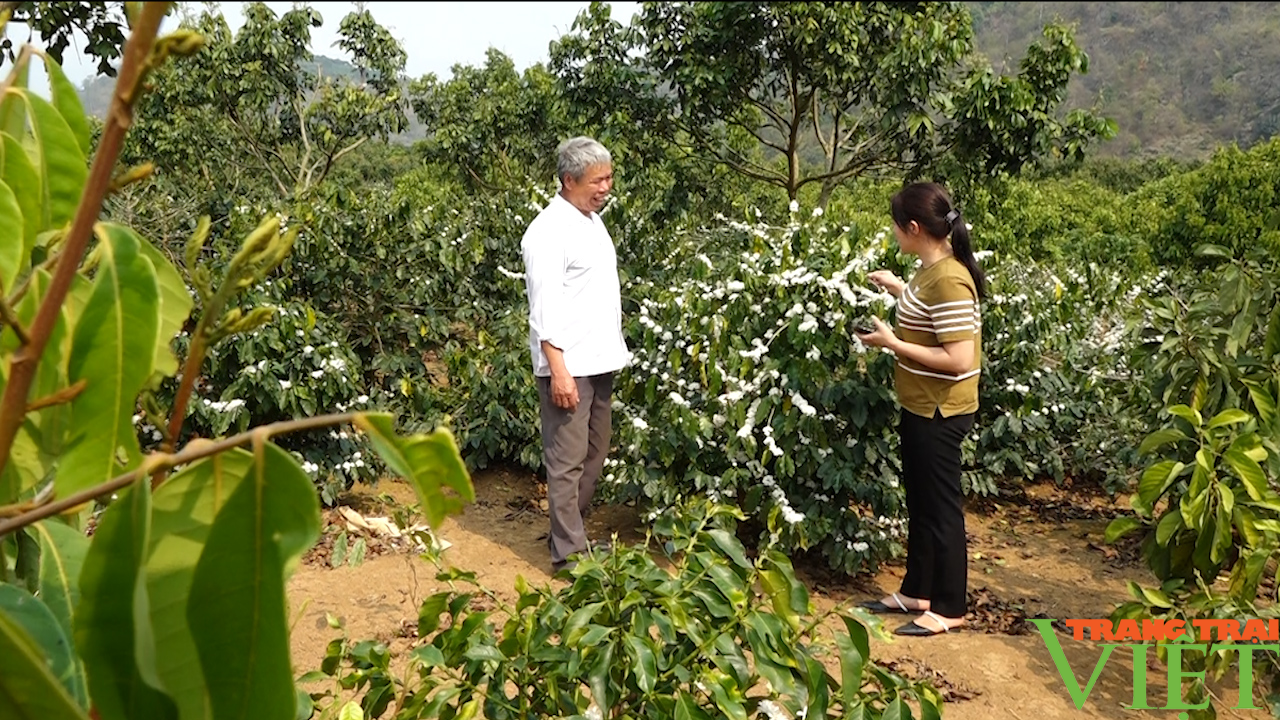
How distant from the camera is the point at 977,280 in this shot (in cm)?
317

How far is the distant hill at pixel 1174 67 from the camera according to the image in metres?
46.2

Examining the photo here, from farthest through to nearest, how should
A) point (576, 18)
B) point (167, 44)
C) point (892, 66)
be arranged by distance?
1. point (576, 18)
2. point (892, 66)
3. point (167, 44)

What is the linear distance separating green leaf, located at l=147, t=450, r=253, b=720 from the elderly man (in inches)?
109

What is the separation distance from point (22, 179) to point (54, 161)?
0.03 metres

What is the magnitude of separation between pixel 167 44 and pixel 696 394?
354 cm

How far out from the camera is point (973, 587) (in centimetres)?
387

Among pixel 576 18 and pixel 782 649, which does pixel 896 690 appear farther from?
pixel 576 18

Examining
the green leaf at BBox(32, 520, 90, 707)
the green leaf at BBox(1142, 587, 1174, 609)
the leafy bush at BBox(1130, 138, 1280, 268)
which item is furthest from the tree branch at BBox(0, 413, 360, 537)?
the leafy bush at BBox(1130, 138, 1280, 268)

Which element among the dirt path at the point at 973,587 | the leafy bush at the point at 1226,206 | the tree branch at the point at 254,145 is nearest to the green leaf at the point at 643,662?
the dirt path at the point at 973,587

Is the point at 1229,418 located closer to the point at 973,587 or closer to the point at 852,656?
the point at 973,587

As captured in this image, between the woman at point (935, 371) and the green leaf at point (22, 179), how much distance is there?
2635mm

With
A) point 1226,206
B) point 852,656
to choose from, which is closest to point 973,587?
point 852,656

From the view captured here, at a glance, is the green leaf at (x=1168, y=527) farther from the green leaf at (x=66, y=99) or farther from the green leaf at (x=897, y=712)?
the green leaf at (x=66, y=99)

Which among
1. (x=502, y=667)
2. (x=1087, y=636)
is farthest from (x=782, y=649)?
(x=1087, y=636)
